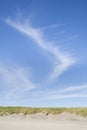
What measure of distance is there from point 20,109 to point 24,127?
1749 millimetres

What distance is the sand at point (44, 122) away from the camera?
10.1 metres

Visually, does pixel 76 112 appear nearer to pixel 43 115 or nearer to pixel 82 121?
pixel 82 121

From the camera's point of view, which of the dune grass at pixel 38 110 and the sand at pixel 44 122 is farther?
the dune grass at pixel 38 110

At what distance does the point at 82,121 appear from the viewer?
10.5 m

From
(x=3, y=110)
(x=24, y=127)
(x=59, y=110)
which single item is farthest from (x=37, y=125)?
(x=3, y=110)

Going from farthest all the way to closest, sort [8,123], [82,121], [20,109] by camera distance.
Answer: [20,109]
[8,123]
[82,121]

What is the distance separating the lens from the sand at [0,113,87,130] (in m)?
10.1

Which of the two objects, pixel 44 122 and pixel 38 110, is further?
pixel 38 110

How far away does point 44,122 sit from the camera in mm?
10859

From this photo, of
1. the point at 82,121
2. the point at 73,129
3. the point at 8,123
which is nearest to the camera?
the point at 73,129

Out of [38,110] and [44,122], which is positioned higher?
[38,110]

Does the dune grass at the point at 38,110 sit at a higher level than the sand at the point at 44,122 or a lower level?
higher

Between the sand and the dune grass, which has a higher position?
the dune grass

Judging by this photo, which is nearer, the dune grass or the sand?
the sand
